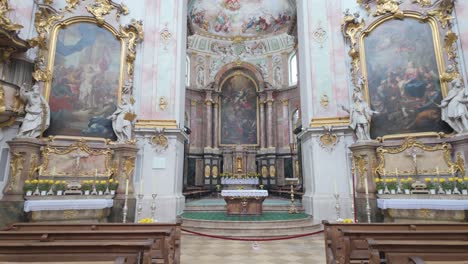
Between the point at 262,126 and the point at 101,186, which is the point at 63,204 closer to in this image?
the point at 101,186

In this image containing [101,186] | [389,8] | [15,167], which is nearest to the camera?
[15,167]

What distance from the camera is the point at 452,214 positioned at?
7.98 meters

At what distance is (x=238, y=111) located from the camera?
22.8m

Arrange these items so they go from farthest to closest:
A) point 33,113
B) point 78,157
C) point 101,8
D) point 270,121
→ point 270,121 < point 101,8 < point 78,157 < point 33,113

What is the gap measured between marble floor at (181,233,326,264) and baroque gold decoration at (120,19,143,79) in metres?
7.42

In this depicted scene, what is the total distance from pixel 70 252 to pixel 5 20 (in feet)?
29.2

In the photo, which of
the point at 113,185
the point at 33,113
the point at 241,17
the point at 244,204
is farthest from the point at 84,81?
the point at 241,17

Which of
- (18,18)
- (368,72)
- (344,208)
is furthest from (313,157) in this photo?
(18,18)

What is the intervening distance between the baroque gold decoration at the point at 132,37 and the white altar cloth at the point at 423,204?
1051 centimetres

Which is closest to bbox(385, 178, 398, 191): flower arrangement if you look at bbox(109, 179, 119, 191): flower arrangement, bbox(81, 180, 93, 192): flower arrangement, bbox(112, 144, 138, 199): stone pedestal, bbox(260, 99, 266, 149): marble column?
bbox(112, 144, 138, 199): stone pedestal

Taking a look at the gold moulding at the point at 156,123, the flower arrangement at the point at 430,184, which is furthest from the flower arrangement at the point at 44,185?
the flower arrangement at the point at 430,184

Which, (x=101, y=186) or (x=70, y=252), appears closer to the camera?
(x=70, y=252)

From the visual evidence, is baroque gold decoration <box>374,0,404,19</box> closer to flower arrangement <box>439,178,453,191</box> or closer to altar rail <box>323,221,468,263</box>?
flower arrangement <box>439,178,453,191</box>

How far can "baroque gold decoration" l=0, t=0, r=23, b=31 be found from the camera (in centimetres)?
827
